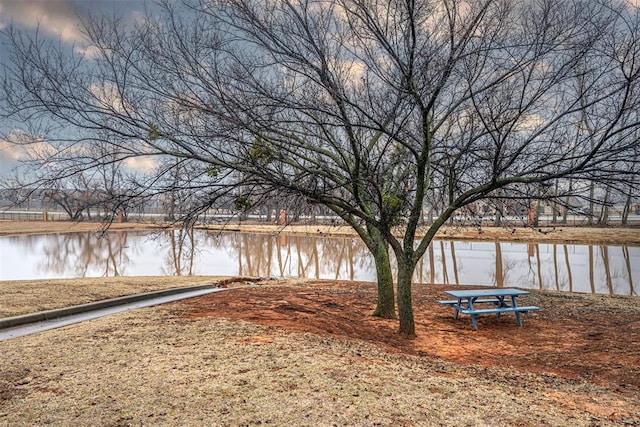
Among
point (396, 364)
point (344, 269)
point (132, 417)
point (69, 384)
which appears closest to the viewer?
point (132, 417)

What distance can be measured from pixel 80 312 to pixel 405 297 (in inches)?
237

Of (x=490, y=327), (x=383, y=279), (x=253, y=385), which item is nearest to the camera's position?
(x=253, y=385)

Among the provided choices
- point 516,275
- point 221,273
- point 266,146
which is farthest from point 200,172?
point 516,275

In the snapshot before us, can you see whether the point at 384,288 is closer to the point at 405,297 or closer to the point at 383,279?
the point at 383,279

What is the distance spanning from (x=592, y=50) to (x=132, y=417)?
6761 millimetres

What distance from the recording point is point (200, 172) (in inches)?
293

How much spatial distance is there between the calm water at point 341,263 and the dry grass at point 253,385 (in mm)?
6930

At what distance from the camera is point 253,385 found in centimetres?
445

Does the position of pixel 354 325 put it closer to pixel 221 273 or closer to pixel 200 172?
pixel 200 172

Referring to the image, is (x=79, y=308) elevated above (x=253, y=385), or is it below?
above

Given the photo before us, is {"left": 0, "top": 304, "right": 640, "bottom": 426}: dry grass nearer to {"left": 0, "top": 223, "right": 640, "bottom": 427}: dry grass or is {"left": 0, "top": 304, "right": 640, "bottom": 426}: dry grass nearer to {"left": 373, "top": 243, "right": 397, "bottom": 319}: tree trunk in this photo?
{"left": 0, "top": 223, "right": 640, "bottom": 427}: dry grass

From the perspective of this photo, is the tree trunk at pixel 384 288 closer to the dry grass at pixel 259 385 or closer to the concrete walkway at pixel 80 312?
the dry grass at pixel 259 385

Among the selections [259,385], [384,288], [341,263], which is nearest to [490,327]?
[384,288]

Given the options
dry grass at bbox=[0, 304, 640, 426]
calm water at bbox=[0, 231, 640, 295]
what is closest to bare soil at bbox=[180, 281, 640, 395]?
dry grass at bbox=[0, 304, 640, 426]
